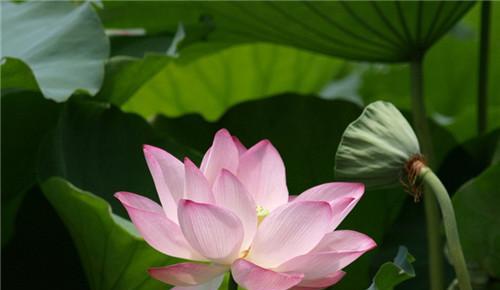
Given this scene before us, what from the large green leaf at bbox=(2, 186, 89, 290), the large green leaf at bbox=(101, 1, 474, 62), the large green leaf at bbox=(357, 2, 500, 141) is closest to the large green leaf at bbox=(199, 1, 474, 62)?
the large green leaf at bbox=(101, 1, 474, 62)

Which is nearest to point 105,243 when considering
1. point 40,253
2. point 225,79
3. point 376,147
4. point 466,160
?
point 40,253

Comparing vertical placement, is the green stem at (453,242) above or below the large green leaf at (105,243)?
above

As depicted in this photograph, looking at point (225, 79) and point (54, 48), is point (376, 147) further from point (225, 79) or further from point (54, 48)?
point (225, 79)

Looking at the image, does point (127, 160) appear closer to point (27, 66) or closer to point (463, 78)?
point (27, 66)

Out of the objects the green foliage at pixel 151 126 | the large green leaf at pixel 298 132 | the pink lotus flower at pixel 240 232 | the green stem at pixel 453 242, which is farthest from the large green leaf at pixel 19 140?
the green stem at pixel 453 242

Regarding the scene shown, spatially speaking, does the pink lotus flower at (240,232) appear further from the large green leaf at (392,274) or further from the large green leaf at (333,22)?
the large green leaf at (333,22)

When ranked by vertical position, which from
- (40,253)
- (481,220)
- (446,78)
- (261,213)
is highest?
(261,213)
